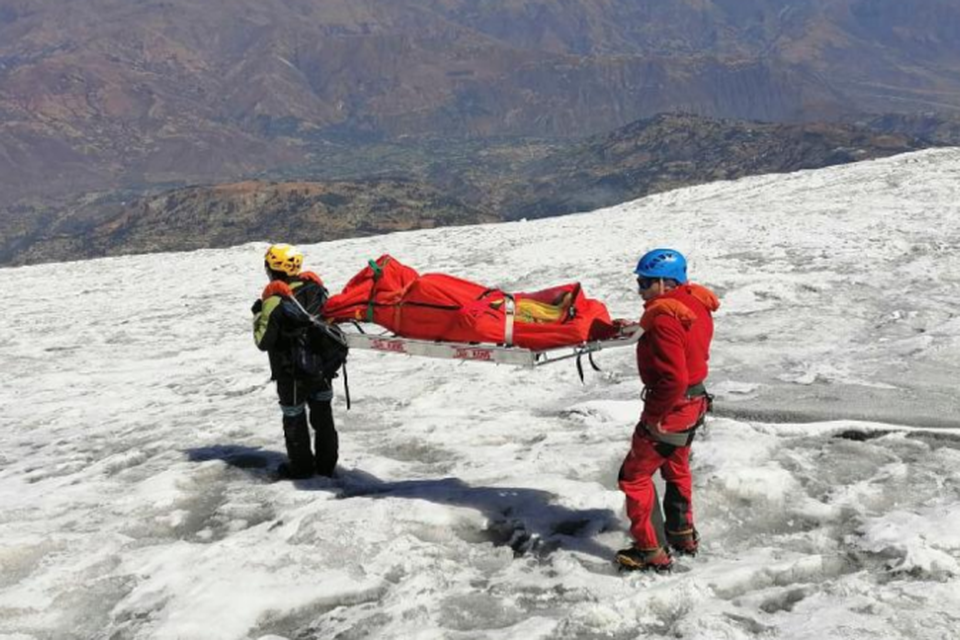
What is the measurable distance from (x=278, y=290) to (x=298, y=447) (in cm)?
164

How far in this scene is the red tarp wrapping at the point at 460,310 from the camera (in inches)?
265

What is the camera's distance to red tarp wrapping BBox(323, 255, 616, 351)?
6.73 meters

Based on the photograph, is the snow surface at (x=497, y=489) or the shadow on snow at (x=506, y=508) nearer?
the snow surface at (x=497, y=489)

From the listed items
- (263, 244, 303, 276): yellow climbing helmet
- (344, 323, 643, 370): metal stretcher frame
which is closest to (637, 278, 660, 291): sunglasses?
(344, 323, 643, 370): metal stretcher frame

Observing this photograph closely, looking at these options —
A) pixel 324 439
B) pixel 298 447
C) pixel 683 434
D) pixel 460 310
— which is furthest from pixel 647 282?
pixel 298 447

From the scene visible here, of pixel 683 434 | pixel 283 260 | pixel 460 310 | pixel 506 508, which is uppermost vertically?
pixel 283 260

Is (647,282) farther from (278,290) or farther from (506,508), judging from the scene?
(278,290)

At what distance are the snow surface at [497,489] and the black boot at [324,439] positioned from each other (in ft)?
0.94

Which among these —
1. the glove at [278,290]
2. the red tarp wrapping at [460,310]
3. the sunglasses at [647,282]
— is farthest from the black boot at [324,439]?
the sunglasses at [647,282]

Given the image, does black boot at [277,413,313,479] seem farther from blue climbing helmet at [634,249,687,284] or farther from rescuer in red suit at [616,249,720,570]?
blue climbing helmet at [634,249,687,284]

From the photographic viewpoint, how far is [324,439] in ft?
26.3

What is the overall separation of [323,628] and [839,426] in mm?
5606

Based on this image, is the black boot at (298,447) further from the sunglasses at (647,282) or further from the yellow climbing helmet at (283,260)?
the sunglasses at (647,282)

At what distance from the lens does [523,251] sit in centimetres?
2188
